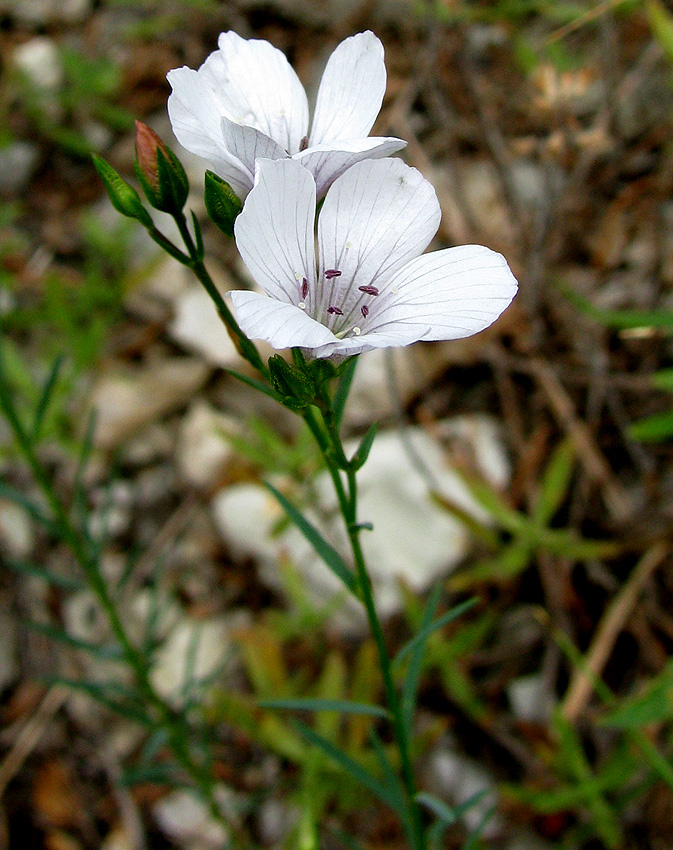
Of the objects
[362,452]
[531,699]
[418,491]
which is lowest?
[531,699]

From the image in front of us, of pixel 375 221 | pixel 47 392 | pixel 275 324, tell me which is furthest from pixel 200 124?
pixel 47 392

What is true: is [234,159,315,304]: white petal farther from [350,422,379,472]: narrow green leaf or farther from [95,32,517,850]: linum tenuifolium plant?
[350,422,379,472]: narrow green leaf

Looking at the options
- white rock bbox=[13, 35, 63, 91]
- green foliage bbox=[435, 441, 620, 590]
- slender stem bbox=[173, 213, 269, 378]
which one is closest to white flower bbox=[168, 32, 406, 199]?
slender stem bbox=[173, 213, 269, 378]

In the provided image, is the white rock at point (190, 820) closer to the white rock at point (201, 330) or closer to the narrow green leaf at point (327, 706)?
the narrow green leaf at point (327, 706)

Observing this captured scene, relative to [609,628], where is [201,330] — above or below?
above

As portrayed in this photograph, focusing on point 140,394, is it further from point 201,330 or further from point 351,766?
point 351,766

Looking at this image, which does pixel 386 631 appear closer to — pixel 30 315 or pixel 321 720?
pixel 321 720

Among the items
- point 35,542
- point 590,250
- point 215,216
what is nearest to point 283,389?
point 215,216
